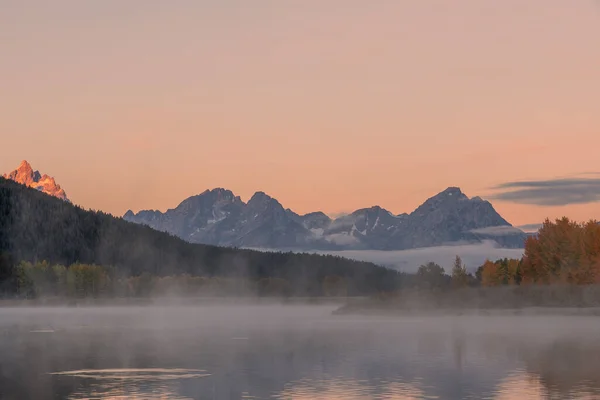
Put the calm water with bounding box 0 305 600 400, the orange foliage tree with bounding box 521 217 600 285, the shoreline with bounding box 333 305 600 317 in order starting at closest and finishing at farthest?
the calm water with bounding box 0 305 600 400 < the shoreline with bounding box 333 305 600 317 < the orange foliage tree with bounding box 521 217 600 285

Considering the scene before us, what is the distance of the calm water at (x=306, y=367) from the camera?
166ft

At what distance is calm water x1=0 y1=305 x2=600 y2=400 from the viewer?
166 ft

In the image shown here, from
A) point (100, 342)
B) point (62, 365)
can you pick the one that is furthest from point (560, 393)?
point (100, 342)

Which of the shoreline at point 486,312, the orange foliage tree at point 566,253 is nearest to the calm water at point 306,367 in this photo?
the shoreline at point 486,312

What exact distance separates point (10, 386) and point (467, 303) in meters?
134

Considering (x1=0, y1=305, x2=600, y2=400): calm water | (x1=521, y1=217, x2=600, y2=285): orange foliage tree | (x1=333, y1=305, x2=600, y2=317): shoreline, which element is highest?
(x1=521, y1=217, x2=600, y2=285): orange foliage tree

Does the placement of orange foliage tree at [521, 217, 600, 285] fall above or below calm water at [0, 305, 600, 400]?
above

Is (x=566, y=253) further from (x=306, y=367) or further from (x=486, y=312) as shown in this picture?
(x=306, y=367)

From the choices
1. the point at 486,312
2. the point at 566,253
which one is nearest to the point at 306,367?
the point at 486,312

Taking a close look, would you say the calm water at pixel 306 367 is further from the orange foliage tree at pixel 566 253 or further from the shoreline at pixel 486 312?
the orange foliage tree at pixel 566 253

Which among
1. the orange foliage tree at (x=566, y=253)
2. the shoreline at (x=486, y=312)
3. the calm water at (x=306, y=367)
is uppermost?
the orange foliage tree at (x=566, y=253)

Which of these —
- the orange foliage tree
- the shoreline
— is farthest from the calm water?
the orange foliage tree

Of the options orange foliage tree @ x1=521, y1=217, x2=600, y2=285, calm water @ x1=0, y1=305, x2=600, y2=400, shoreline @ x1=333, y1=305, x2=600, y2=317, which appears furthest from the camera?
orange foliage tree @ x1=521, y1=217, x2=600, y2=285

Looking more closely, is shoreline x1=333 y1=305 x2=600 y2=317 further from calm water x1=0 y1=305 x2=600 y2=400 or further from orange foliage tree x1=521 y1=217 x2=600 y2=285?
calm water x1=0 y1=305 x2=600 y2=400
